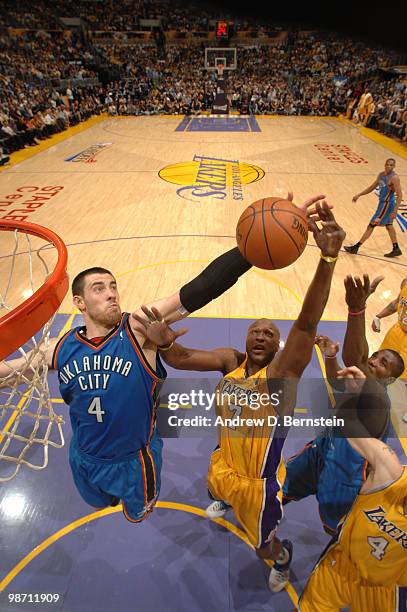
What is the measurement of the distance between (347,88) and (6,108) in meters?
18.6

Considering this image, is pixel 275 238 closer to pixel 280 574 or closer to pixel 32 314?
A: pixel 32 314

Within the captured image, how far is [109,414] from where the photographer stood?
2.35 m

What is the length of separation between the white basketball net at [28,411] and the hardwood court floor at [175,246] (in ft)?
0.67

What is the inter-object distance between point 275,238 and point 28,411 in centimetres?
320

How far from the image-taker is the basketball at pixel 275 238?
91.3 inches

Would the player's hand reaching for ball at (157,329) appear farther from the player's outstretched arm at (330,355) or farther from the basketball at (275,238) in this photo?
the player's outstretched arm at (330,355)

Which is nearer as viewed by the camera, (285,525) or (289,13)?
(289,13)

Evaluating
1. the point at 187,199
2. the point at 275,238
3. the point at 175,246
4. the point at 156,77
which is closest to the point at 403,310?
the point at 275,238

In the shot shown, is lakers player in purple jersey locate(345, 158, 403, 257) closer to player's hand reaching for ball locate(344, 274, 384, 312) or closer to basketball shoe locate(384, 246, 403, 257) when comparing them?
basketball shoe locate(384, 246, 403, 257)

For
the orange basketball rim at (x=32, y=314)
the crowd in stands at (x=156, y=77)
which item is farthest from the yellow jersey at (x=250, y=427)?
the crowd in stands at (x=156, y=77)

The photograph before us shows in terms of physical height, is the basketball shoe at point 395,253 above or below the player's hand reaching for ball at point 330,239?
below

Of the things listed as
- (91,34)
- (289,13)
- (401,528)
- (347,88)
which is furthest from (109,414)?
(91,34)

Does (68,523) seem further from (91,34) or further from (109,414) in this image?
(91,34)

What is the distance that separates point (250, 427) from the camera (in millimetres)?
2385
